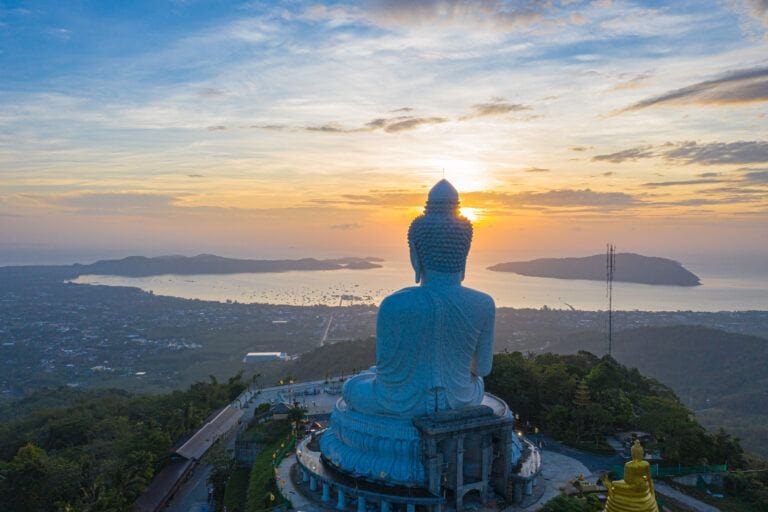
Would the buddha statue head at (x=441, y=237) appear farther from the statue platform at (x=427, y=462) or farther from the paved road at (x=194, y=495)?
the paved road at (x=194, y=495)

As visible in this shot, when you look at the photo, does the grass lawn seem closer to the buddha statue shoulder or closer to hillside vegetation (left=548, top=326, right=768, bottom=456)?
the buddha statue shoulder

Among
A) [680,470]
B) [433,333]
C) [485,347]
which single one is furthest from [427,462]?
[680,470]

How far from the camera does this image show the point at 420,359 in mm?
20531

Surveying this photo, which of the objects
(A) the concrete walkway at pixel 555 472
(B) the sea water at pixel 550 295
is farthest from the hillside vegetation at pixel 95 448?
(B) the sea water at pixel 550 295

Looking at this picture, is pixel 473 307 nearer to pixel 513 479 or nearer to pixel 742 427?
pixel 513 479

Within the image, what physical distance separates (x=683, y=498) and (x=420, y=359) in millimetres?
11570

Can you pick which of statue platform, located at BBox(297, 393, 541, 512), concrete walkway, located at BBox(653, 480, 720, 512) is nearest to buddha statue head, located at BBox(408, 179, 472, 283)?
statue platform, located at BBox(297, 393, 541, 512)

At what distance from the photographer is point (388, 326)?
20.8 m

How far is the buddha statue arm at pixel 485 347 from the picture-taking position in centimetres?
2148

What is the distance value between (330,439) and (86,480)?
34.3 feet

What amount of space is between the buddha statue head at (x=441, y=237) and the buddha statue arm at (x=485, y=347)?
1780mm

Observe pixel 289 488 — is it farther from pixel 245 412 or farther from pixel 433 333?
pixel 245 412

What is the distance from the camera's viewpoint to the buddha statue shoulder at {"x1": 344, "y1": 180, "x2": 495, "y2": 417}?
2047 centimetres

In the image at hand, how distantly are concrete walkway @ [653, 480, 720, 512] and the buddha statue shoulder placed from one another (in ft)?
27.2
